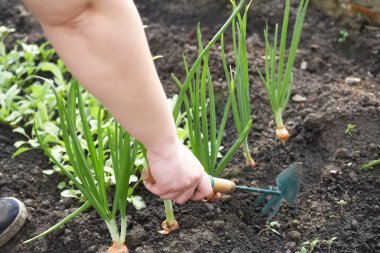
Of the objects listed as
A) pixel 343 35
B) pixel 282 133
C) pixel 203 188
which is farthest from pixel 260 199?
pixel 343 35

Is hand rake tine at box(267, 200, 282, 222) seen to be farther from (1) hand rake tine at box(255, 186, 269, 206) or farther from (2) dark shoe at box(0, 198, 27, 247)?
(2) dark shoe at box(0, 198, 27, 247)

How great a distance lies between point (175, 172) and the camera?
4.67 ft

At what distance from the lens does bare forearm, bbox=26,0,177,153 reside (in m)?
1.23

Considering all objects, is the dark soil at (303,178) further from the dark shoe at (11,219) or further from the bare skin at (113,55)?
the bare skin at (113,55)

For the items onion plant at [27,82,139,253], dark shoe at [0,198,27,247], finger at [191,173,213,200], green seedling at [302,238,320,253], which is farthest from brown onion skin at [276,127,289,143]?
dark shoe at [0,198,27,247]

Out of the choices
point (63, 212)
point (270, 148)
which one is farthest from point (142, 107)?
point (270, 148)

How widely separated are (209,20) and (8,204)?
1.57 meters

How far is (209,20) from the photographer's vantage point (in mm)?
3260

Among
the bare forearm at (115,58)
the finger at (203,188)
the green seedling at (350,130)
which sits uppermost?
the bare forearm at (115,58)

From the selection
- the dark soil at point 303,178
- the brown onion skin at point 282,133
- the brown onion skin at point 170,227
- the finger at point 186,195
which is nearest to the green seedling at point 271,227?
the dark soil at point 303,178

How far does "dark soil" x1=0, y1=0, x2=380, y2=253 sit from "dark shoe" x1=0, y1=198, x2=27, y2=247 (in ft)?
0.09

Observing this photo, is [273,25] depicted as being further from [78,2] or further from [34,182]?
[78,2]

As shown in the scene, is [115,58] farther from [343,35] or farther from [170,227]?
[343,35]

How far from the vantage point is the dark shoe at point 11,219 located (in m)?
2.04
